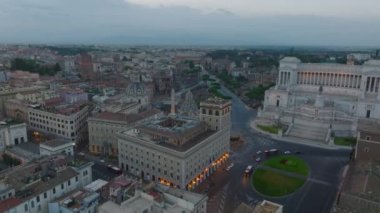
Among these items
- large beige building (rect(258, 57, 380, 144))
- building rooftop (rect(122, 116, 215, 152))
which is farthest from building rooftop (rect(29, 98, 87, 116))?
large beige building (rect(258, 57, 380, 144))

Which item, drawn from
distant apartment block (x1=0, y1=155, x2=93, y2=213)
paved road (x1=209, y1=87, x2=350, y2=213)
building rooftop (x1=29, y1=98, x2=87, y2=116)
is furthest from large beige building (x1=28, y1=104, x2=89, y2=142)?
paved road (x1=209, y1=87, x2=350, y2=213)

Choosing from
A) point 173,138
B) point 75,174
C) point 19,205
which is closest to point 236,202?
point 173,138

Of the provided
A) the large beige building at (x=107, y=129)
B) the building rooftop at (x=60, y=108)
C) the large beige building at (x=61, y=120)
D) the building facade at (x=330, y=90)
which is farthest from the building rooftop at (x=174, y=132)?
the building facade at (x=330, y=90)

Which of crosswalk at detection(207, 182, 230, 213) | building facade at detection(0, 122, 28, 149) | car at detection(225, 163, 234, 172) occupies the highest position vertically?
building facade at detection(0, 122, 28, 149)

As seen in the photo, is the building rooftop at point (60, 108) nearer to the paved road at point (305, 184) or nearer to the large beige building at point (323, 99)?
the paved road at point (305, 184)

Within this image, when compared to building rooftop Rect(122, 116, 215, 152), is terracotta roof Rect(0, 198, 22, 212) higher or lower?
lower

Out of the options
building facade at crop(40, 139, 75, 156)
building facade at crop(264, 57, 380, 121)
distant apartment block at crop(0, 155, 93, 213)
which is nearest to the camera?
distant apartment block at crop(0, 155, 93, 213)

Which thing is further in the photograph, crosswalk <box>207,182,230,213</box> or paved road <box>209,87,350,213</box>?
paved road <box>209,87,350,213</box>

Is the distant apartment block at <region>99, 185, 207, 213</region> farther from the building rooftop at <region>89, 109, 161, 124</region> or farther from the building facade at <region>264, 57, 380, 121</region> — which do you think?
the building facade at <region>264, 57, 380, 121</region>

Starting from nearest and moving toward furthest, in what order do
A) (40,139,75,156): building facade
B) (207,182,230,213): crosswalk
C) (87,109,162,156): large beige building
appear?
(207,182,230,213): crosswalk → (40,139,75,156): building facade → (87,109,162,156): large beige building
